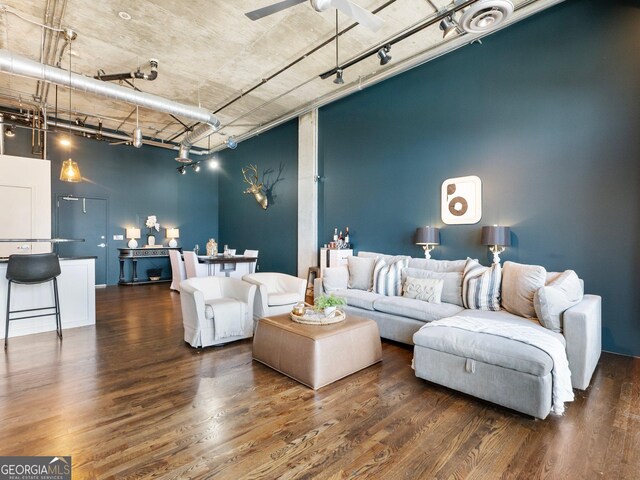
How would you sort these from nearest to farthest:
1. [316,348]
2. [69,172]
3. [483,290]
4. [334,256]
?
[316,348] < [483,290] < [69,172] < [334,256]

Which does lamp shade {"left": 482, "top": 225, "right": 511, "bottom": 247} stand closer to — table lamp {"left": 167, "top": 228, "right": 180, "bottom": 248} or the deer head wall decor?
the deer head wall decor

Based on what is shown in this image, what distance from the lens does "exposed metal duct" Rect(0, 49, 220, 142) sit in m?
3.93

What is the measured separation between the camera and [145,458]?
1.82 meters

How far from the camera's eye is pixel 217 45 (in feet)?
15.4

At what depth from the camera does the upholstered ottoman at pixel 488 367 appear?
7.22 ft

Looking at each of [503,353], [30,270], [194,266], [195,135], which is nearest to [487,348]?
[503,353]

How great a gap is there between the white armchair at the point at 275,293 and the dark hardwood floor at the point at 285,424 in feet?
2.71

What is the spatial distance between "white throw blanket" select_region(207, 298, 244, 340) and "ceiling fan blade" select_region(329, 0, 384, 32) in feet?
10.4

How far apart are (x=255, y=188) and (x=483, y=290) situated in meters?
6.36

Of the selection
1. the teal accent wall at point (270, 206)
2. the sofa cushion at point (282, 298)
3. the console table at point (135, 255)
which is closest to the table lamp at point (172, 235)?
the console table at point (135, 255)

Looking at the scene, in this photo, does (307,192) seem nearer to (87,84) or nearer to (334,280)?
(334,280)

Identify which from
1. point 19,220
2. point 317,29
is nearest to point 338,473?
point 317,29

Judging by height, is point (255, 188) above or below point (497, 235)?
above

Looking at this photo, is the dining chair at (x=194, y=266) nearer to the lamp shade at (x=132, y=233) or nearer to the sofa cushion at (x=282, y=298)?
the lamp shade at (x=132, y=233)
